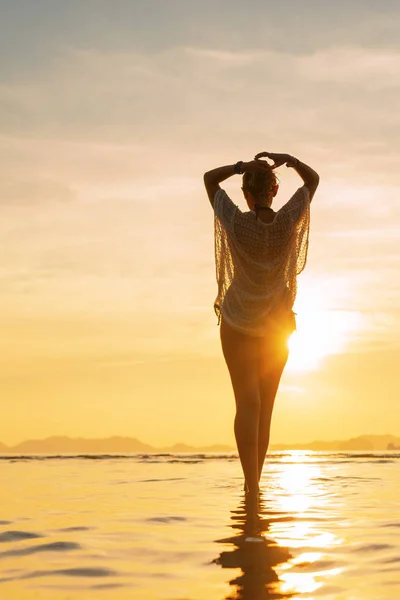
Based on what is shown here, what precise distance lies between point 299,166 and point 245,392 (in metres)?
2.07

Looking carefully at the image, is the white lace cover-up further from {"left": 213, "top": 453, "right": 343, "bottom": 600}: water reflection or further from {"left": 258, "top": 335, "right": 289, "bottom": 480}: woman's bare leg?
{"left": 213, "top": 453, "right": 343, "bottom": 600}: water reflection

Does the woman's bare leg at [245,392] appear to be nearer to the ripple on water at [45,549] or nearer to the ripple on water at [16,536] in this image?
the ripple on water at [16,536]

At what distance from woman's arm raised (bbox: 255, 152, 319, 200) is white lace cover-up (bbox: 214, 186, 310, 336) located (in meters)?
0.08

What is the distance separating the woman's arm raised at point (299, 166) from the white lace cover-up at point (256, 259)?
→ 0.08 meters

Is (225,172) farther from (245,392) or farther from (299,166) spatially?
(245,392)

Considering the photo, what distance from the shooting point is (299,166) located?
707 cm

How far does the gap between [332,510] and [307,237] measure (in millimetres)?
2408

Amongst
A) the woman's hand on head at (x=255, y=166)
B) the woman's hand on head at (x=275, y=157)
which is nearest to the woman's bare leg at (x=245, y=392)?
the woman's hand on head at (x=255, y=166)

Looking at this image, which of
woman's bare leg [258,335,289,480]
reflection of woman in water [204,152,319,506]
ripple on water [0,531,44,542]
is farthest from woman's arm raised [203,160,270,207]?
ripple on water [0,531,44,542]

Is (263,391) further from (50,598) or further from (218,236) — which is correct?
(50,598)

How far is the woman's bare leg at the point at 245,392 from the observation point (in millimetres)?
6461

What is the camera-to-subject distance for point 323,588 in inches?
130

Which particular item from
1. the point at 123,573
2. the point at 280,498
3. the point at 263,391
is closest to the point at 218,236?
the point at 263,391

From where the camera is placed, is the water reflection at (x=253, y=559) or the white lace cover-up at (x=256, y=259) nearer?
the water reflection at (x=253, y=559)
